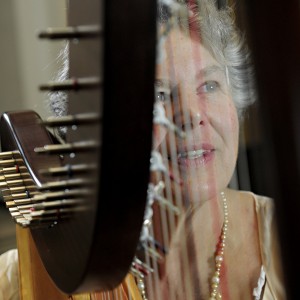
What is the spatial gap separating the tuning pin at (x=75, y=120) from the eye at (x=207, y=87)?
1.41 ft

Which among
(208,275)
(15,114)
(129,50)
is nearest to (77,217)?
(129,50)

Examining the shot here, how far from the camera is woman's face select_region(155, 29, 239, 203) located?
2.75 feet

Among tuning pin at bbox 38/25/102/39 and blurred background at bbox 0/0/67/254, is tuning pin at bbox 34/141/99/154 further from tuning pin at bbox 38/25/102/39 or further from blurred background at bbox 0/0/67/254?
blurred background at bbox 0/0/67/254

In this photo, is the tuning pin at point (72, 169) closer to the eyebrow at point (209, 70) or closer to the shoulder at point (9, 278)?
the eyebrow at point (209, 70)

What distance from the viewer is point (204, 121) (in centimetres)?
89

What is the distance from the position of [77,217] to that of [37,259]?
0.47 m

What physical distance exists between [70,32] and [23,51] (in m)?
2.04

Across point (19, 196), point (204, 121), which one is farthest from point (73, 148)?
point (204, 121)

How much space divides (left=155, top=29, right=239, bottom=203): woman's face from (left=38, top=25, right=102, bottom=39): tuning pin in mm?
339

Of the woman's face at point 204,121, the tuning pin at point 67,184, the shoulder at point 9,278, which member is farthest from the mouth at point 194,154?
the shoulder at point 9,278

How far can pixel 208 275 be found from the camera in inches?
40.5

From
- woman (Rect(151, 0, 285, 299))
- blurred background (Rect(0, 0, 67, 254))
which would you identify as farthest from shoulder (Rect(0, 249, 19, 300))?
blurred background (Rect(0, 0, 67, 254))

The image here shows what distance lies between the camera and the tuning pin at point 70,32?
424 mm

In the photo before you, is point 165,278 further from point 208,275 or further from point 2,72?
point 2,72
